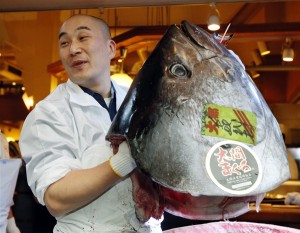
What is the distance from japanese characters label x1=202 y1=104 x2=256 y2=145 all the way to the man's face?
0.56 meters

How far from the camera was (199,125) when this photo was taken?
3.31ft

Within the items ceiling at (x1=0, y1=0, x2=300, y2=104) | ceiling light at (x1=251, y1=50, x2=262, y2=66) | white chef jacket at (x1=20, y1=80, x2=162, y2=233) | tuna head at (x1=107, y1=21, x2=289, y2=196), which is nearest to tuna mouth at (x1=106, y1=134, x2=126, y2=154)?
tuna head at (x1=107, y1=21, x2=289, y2=196)

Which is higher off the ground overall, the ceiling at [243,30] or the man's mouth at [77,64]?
the ceiling at [243,30]

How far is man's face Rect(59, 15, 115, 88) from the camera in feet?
4.78

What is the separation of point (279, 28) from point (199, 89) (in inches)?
155

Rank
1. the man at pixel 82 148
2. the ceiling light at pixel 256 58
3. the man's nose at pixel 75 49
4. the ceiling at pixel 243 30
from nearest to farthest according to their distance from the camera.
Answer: the man at pixel 82 148
the man's nose at pixel 75 49
the ceiling at pixel 243 30
the ceiling light at pixel 256 58

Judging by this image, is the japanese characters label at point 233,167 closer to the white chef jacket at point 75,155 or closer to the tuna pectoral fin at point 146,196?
the tuna pectoral fin at point 146,196

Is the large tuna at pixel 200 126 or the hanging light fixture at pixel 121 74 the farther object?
the hanging light fixture at pixel 121 74

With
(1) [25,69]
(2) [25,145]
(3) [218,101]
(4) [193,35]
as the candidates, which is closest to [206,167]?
(3) [218,101]

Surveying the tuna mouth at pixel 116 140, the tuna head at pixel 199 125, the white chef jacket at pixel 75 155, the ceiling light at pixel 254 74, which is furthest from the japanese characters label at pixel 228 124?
the ceiling light at pixel 254 74

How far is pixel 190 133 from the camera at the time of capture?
1.00 meters

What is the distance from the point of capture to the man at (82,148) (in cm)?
121

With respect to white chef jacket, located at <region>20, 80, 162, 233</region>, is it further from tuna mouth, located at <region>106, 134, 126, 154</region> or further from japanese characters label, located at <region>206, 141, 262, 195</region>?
japanese characters label, located at <region>206, 141, 262, 195</region>

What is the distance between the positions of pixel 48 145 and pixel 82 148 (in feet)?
0.36
